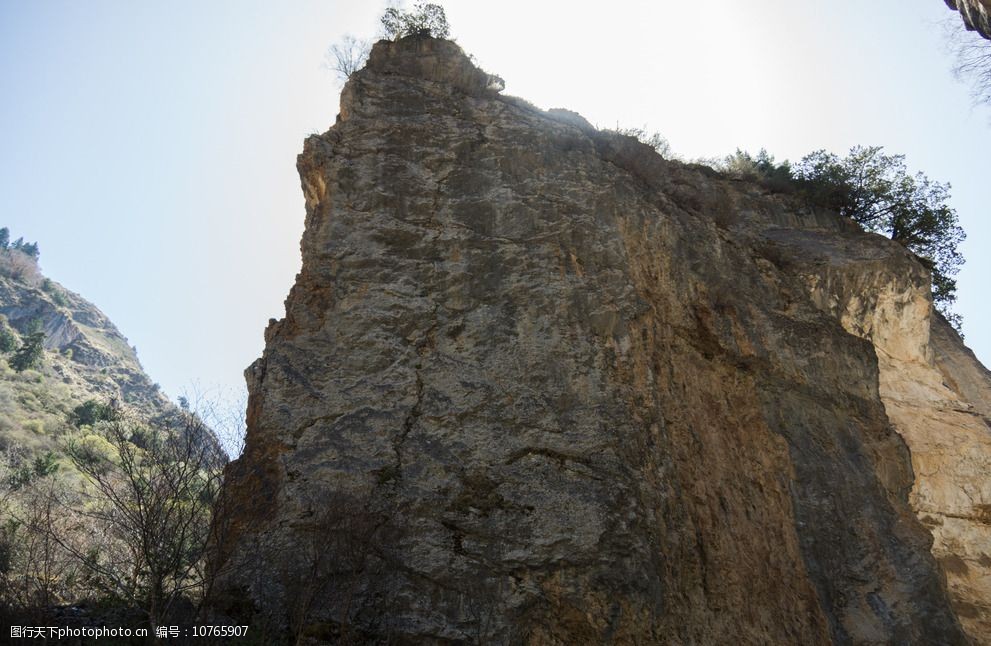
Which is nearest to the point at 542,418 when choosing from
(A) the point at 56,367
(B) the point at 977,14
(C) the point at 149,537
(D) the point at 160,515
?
(D) the point at 160,515

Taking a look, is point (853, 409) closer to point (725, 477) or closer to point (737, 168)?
point (725, 477)

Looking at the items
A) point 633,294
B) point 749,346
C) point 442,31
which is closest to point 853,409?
point 749,346

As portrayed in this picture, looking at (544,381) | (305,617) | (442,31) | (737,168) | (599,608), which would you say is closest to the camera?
(305,617)

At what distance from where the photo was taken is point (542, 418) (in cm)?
839

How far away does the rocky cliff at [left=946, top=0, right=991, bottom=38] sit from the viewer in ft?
34.9

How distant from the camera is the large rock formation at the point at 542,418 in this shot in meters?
7.11

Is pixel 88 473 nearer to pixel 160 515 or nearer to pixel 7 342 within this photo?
pixel 160 515

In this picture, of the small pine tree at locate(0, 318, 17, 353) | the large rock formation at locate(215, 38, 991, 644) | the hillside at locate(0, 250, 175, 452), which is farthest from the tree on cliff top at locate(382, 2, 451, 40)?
the small pine tree at locate(0, 318, 17, 353)

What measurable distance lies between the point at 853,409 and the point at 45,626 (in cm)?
1046

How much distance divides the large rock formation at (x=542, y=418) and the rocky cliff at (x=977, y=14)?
14.7 ft

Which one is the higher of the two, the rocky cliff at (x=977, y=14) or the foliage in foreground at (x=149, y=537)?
the rocky cliff at (x=977, y=14)

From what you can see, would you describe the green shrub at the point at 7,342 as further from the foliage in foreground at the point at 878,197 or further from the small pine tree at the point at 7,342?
the foliage in foreground at the point at 878,197

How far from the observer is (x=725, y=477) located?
9.23 m

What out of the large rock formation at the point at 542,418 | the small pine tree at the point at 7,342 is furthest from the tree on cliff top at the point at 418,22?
the small pine tree at the point at 7,342
